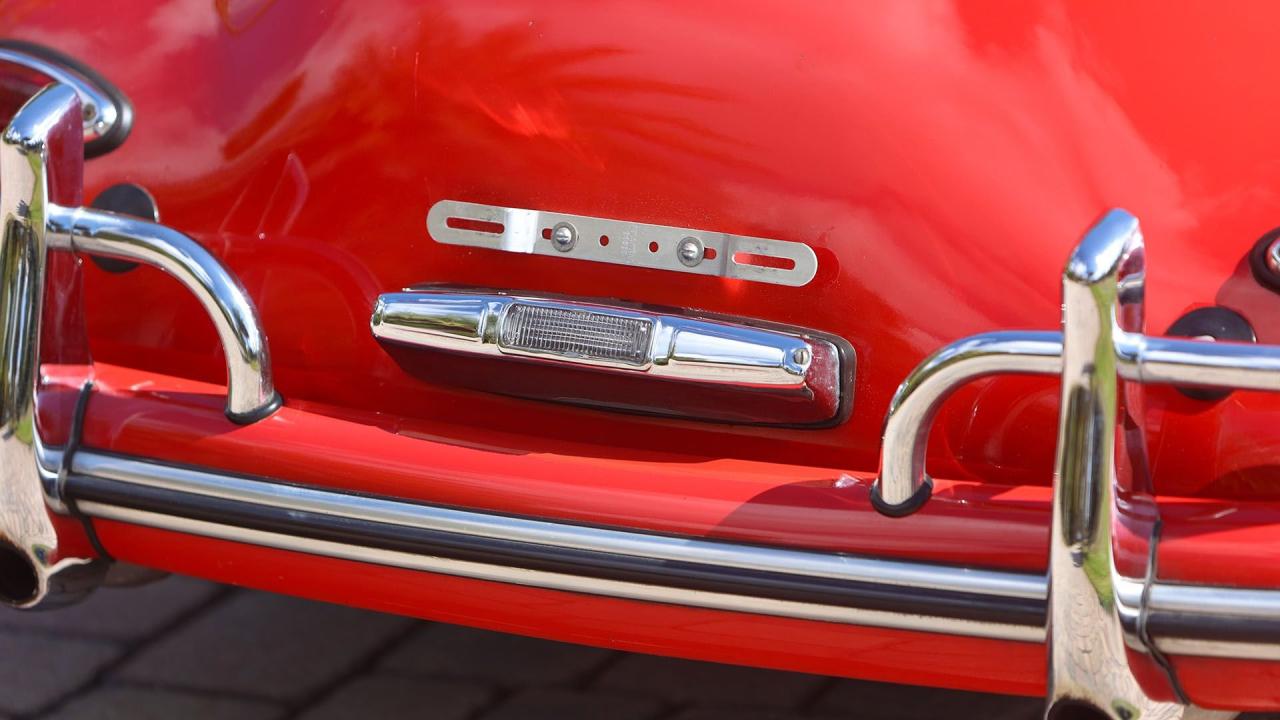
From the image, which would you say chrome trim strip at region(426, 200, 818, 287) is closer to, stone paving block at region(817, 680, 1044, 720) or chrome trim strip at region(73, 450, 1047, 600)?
chrome trim strip at region(73, 450, 1047, 600)

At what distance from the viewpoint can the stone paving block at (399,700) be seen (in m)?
2.61

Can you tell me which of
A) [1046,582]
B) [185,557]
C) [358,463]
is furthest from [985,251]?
[185,557]

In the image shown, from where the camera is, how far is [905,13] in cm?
179

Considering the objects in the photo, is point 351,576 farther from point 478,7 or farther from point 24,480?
point 478,7

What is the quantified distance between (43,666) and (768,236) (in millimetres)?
1767

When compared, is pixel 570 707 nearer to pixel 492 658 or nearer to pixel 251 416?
pixel 492 658

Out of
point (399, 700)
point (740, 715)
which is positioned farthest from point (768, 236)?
point (399, 700)

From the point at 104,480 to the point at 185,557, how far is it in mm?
146

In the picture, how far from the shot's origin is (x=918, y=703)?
267cm

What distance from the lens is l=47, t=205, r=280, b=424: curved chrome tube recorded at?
182 centimetres

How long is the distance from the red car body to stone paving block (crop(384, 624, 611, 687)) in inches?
34.9

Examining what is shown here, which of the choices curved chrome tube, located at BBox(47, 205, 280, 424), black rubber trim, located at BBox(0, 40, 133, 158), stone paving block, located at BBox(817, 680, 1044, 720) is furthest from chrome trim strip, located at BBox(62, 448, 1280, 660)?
stone paving block, located at BBox(817, 680, 1044, 720)

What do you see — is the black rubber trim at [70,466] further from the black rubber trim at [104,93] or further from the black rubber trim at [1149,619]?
the black rubber trim at [1149,619]

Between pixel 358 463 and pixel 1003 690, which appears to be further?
pixel 358 463
